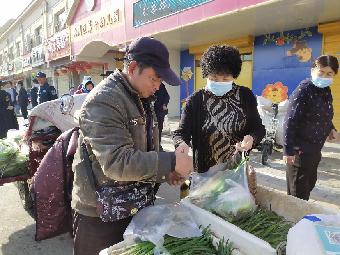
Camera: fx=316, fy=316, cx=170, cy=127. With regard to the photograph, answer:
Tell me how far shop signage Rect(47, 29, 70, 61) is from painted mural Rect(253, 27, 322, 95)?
1035 cm

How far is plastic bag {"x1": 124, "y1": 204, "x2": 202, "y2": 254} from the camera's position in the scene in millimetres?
1471

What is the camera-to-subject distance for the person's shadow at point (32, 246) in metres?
3.31

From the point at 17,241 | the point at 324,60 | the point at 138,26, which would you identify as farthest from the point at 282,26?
the point at 17,241

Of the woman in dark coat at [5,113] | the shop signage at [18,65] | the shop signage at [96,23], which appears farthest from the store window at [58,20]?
the woman in dark coat at [5,113]

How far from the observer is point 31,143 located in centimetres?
353

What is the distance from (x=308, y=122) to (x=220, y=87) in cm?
105

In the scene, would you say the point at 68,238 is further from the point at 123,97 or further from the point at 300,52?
the point at 300,52

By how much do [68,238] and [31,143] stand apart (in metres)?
1.15

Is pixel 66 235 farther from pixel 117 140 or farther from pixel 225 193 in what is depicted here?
pixel 117 140

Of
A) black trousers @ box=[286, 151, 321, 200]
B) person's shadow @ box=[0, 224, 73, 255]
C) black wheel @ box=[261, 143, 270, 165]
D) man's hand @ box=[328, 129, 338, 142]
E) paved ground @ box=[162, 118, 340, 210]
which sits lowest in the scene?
person's shadow @ box=[0, 224, 73, 255]

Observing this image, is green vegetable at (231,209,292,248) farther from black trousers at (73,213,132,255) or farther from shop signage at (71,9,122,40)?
shop signage at (71,9,122,40)

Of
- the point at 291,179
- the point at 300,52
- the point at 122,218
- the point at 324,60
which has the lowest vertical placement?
the point at 291,179

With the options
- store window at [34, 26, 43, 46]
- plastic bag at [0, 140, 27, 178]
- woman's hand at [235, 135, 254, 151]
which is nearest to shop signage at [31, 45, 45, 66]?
store window at [34, 26, 43, 46]

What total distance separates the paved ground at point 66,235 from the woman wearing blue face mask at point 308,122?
68.7 inches
